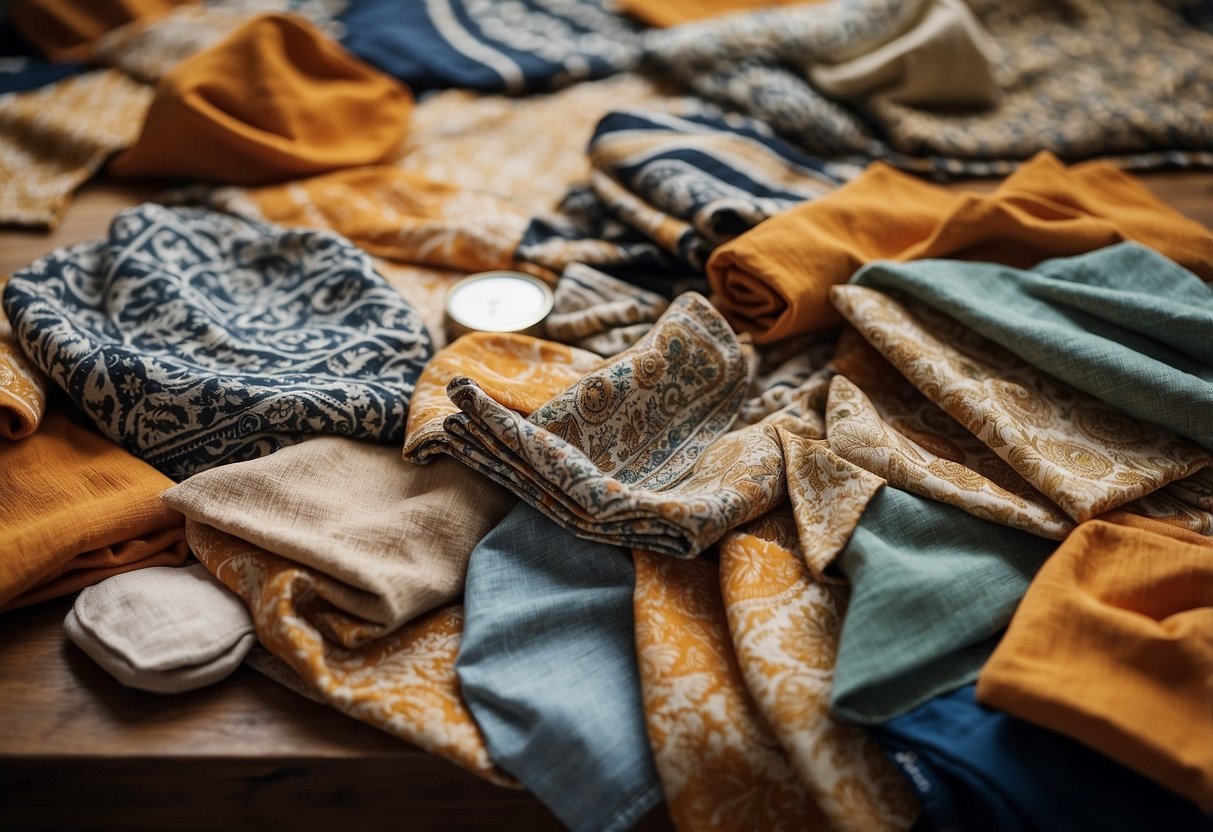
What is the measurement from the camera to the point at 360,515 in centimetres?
77

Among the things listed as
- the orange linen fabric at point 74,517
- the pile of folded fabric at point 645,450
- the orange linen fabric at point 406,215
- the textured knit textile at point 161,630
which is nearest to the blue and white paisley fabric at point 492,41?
the pile of folded fabric at point 645,450

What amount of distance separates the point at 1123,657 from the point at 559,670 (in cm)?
38

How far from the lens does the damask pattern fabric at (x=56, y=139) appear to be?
1125 millimetres

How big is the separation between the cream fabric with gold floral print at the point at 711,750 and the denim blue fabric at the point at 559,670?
0.03m

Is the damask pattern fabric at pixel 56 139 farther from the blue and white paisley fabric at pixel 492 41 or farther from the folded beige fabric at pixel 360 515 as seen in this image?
the folded beige fabric at pixel 360 515

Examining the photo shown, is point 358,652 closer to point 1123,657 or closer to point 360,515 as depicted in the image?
point 360,515

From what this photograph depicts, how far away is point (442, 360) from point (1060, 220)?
0.65 metres

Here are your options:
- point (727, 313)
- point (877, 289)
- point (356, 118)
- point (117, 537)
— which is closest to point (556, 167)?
point (356, 118)

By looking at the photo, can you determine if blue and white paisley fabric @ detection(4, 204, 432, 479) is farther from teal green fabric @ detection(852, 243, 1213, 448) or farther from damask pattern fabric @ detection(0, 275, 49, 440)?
teal green fabric @ detection(852, 243, 1213, 448)

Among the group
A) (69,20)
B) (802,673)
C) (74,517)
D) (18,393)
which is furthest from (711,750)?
(69,20)

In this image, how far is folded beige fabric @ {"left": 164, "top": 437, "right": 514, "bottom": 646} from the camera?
72cm

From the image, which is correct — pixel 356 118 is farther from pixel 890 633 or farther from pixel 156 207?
pixel 890 633

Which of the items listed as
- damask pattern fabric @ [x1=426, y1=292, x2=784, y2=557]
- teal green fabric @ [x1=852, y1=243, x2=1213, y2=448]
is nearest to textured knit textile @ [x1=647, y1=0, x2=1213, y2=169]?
teal green fabric @ [x1=852, y1=243, x2=1213, y2=448]

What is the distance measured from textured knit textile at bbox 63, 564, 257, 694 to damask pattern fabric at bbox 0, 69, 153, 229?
1.89ft
